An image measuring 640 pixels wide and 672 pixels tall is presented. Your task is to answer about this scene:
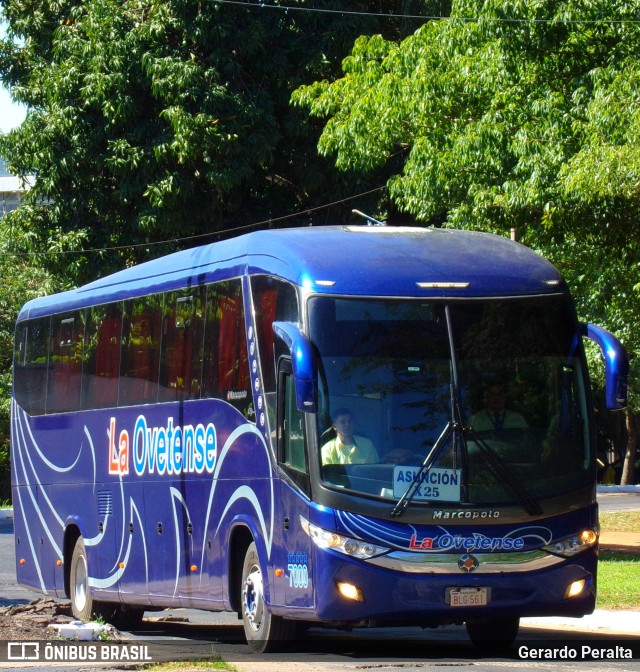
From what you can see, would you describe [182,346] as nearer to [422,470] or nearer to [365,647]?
[365,647]

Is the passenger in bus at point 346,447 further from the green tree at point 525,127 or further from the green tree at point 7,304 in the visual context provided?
the green tree at point 7,304

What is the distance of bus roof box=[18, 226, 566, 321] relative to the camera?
32.9 feet

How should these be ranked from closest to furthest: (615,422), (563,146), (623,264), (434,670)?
(434,670) → (563,146) → (623,264) → (615,422)

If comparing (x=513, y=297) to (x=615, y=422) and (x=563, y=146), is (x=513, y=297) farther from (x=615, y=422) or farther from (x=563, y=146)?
(x=615, y=422)

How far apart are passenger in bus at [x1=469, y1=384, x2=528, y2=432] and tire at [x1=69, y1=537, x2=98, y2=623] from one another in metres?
6.56

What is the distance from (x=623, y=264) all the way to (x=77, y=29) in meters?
13.1

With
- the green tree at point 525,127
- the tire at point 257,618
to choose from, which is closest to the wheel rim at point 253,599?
the tire at point 257,618

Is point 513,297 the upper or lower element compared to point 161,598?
upper

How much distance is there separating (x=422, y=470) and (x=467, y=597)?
3.22 ft

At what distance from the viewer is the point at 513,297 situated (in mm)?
10227

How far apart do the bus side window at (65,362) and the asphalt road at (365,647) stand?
2.82 metres

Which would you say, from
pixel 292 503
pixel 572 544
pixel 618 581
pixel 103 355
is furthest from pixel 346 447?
pixel 618 581

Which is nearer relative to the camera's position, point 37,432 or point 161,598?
point 161,598

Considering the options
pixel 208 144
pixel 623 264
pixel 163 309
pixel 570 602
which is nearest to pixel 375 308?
pixel 570 602
